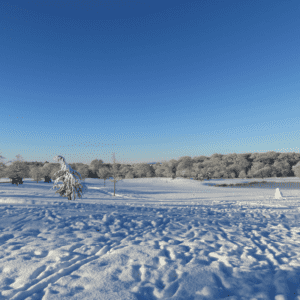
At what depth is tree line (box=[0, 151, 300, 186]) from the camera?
46684 mm

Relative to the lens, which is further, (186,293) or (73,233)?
(73,233)

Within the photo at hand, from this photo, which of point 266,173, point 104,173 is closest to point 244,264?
point 104,173

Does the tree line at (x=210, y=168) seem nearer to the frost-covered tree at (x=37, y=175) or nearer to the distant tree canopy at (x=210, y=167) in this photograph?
the distant tree canopy at (x=210, y=167)

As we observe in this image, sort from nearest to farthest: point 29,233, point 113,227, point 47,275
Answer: point 47,275, point 29,233, point 113,227

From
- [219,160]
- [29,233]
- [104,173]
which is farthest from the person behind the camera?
[219,160]

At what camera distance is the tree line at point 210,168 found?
46.7m

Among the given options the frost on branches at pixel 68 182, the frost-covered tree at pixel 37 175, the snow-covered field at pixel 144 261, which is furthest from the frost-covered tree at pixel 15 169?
the snow-covered field at pixel 144 261

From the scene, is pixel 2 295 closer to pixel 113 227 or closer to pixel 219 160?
pixel 113 227

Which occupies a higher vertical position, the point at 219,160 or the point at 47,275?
the point at 219,160

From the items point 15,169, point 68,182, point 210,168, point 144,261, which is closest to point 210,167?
point 210,168

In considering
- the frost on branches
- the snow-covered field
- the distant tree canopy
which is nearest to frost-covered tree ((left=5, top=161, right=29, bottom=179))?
the distant tree canopy

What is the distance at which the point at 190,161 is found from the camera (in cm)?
5859

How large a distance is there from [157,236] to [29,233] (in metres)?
3.33

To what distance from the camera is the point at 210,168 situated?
5006 centimetres
